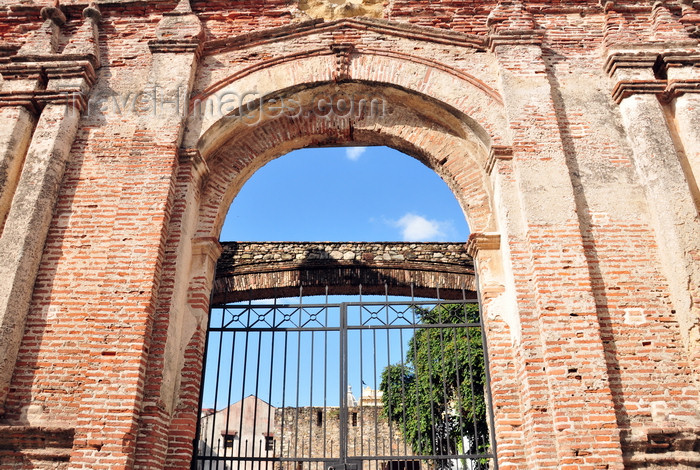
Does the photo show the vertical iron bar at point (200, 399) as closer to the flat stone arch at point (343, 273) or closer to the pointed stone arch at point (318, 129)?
the pointed stone arch at point (318, 129)

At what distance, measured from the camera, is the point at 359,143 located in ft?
23.2

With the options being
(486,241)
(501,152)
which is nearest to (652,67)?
(501,152)

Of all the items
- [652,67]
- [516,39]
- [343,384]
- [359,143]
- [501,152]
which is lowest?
[343,384]

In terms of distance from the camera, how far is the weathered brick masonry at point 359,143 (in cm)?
487

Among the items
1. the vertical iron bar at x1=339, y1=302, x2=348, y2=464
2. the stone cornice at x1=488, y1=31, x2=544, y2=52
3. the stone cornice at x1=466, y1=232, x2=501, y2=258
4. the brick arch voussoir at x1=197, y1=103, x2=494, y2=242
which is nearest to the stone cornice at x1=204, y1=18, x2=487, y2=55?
the stone cornice at x1=488, y1=31, x2=544, y2=52

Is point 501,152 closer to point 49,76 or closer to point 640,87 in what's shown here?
point 640,87

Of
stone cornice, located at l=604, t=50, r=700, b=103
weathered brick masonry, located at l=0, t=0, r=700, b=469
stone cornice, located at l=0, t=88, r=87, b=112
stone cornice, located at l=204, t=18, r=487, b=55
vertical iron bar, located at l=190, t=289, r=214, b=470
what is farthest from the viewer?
stone cornice, located at l=204, t=18, r=487, b=55

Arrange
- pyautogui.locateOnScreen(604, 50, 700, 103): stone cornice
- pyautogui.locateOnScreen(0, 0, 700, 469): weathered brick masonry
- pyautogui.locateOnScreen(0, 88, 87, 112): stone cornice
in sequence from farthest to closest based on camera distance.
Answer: pyautogui.locateOnScreen(0, 88, 87, 112): stone cornice, pyautogui.locateOnScreen(604, 50, 700, 103): stone cornice, pyautogui.locateOnScreen(0, 0, 700, 469): weathered brick masonry

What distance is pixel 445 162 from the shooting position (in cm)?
653

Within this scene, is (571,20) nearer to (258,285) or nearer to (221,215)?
(221,215)

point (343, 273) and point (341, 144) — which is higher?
point (341, 144)

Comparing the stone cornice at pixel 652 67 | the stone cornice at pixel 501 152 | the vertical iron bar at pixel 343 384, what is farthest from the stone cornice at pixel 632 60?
the vertical iron bar at pixel 343 384

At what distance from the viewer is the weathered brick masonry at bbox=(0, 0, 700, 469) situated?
16.0ft

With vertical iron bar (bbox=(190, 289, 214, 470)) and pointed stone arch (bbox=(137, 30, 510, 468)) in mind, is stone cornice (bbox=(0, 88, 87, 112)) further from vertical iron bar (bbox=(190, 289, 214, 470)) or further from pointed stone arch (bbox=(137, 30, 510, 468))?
vertical iron bar (bbox=(190, 289, 214, 470))
